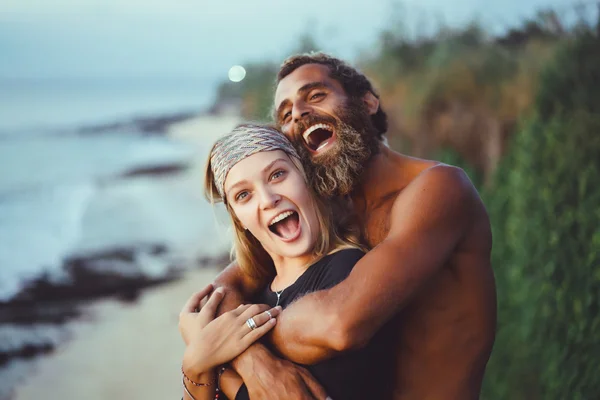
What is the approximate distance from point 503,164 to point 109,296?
646cm

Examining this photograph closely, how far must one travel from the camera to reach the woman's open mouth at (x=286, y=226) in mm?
2172

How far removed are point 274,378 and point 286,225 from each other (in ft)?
1.64

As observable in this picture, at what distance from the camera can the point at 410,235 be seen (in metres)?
1.99

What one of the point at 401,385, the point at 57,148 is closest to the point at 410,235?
the point at 401,385

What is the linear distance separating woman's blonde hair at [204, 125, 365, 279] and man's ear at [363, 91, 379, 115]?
44 centimetres

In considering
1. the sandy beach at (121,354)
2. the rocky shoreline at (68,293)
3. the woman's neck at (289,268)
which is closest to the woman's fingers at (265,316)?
the woman's neck at (289,268)

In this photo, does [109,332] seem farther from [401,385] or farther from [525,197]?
[401,385]

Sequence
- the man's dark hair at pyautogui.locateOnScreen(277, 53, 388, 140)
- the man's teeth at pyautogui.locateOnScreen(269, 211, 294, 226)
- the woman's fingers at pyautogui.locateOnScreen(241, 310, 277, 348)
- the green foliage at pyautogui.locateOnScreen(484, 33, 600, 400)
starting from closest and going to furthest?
1. the woman's fingers at pyautogui.locateOnScreen(241, 310, 277, 348)
2. the man's teeth at pyautogui.locateOnScreen(269, 211, 294, 226)
3. the man's dark hair at pyautogui.locateOnScreen(277, 53, 388, 140)
4. the green foliage at pyautogui.locateOnScreen(484, 33, 600, 400)

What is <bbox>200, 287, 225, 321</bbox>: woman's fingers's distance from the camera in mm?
2246

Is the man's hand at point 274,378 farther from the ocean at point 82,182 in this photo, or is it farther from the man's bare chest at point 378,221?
the ocean at point 82,182

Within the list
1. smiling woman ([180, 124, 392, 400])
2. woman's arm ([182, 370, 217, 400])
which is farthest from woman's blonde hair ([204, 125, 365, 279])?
woman's arm ([182, 370, 217, 400])

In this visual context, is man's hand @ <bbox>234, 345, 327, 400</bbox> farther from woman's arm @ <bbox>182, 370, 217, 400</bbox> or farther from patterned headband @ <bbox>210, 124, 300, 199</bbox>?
patterned headband @ <bbox>210, 124, 300, 199</bbox>


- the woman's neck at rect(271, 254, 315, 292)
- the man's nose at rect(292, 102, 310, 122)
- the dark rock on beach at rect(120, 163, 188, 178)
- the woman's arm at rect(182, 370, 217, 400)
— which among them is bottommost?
the woman's arm at rect(182, 370, 217, 400)

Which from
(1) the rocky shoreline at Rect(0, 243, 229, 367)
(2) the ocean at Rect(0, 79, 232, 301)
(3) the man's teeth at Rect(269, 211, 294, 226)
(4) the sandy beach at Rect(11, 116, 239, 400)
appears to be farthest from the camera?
(2) the ocean at Rect(0, 79, 232, 301)
